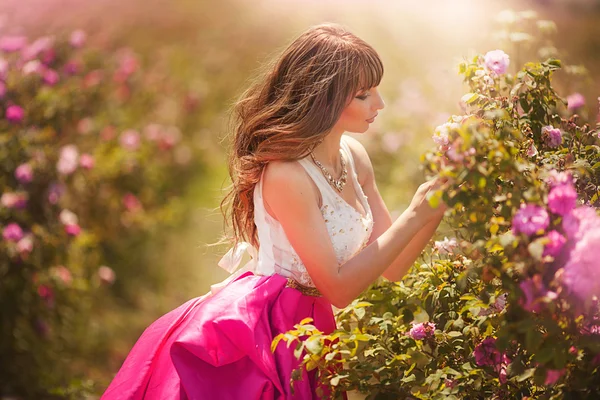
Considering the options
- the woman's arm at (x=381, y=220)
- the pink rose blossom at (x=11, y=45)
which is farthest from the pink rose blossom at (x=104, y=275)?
the woman's arm at (x=381, y=220)

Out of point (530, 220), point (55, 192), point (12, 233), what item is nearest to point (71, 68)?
point (55, 192)

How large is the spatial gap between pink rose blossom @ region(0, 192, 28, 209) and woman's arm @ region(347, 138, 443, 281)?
198 cm

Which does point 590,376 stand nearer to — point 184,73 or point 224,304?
point 224,304

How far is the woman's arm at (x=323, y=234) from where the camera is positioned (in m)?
1.92

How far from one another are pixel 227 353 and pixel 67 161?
238 centimetres

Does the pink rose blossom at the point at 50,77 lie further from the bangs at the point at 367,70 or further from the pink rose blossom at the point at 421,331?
the pink rose blossom at the point at 421,331

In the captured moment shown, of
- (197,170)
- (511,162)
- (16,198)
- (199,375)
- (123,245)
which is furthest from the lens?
(197,170)

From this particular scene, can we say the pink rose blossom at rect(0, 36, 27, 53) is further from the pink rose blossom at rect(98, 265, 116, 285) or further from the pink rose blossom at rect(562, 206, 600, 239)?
the pink rose blossom at rect(562, 206, 600, 239)

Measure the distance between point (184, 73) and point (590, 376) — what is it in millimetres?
5599

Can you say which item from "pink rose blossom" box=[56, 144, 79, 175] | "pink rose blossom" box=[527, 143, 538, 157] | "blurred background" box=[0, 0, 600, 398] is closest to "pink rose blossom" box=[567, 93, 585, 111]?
"blurred background" box=[0, 0, 600, 398]

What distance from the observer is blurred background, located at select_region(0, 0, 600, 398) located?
Answer: 12.1ft

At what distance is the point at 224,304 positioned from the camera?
204 centimetres

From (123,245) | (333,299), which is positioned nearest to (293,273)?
(333,299)

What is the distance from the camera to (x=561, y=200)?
1508 mm
